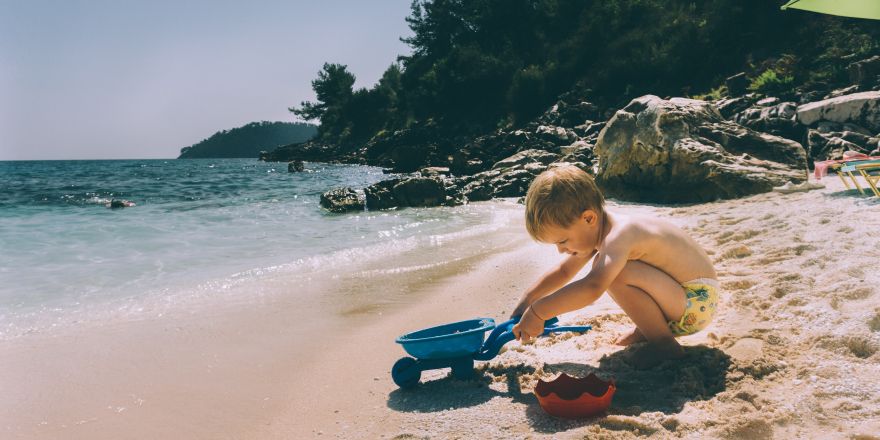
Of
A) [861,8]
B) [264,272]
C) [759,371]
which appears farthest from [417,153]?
[759,371]

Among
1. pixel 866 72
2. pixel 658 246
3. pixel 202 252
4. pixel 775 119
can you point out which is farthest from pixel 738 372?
pixel 866 72

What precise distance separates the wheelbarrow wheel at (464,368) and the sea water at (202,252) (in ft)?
5.08

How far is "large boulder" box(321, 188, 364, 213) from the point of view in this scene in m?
10.7

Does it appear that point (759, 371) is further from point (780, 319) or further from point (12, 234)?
point (12, 234)

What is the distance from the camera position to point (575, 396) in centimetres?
208

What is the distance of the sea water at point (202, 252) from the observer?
4.29 metres

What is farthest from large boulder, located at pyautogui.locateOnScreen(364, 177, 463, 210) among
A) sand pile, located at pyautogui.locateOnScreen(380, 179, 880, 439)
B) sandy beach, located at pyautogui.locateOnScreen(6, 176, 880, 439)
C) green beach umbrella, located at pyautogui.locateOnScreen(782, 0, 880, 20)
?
sand pile, located at pyautogui.locateOnScreen(380, 179, 880, 439)

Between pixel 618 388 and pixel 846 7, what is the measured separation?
11.0 feet

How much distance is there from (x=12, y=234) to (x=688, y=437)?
9.57 metres

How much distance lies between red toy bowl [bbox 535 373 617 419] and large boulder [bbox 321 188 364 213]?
887 cm

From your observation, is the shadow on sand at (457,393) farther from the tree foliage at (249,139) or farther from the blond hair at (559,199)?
the tree foliage at (249,139)

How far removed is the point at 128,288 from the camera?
4672 millimetres

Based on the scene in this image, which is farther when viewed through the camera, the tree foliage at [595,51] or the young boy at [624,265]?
the tree foliage at [595,51]

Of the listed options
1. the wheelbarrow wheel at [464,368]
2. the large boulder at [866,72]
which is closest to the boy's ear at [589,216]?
the wheelbarrow wheel at [464,368]
